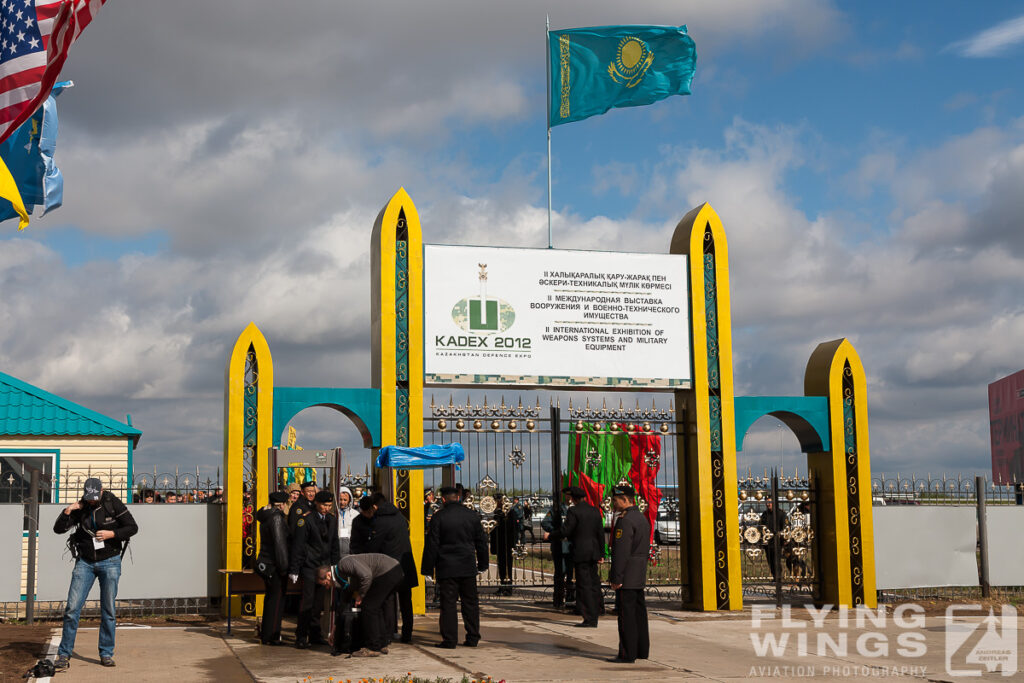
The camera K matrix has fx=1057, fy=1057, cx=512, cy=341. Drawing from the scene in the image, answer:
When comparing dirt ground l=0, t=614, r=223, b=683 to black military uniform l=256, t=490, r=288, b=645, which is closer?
dirt ground l=0, t=614, r=223, b=683

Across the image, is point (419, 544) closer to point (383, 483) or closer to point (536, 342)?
point (383, 483)

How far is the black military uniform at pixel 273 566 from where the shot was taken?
1101 cm

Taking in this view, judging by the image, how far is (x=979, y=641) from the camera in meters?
11.9

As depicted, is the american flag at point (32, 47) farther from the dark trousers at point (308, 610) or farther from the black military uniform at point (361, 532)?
the dark trousers at point (308, 610)

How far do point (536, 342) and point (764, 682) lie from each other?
6440 millimetres

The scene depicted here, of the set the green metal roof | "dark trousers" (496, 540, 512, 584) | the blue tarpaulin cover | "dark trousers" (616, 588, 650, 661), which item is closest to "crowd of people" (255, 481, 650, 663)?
"dark trousers" (616, 588, 650, 661)

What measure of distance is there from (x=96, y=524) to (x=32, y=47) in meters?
4.13

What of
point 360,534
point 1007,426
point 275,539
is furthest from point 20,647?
point 1007,426

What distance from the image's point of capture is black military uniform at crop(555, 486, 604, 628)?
13.0 meters

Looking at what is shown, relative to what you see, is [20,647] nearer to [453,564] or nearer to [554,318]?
[453,564]

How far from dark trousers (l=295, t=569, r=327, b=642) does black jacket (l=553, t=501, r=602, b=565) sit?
3570 mm

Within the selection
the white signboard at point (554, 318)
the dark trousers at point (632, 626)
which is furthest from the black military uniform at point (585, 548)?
the dark trousers at point (632, 626)

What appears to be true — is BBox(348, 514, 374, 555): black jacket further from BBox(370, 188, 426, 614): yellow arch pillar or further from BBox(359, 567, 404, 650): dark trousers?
BBox(370, 188, 426, 614): yellow arch pillar

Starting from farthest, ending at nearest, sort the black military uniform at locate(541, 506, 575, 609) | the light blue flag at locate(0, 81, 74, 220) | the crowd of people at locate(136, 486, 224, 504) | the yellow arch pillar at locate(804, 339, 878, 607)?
the yellow arch pillar at locate(804, 339, 878, 607) < the black military uniform at locate(541, 506, 575, 609) < the crowd of people at locate(136, 486, 224, 504) < the light blue flag at locate(0, 81, 74, 220)
